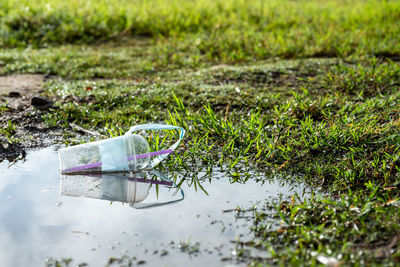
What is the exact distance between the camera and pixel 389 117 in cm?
433

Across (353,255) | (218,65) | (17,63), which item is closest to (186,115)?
(218,65)

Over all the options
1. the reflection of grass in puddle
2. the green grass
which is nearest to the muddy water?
the reflection of grass in puddle

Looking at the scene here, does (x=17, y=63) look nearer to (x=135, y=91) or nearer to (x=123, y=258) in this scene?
(x=135, y=91)

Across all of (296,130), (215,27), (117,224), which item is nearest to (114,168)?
(117,224)

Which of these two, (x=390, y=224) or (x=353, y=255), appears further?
(x=390, y=224)

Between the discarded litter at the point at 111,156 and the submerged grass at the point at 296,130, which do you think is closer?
the submerged grass at the point at 296,130

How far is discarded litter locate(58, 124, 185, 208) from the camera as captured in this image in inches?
138

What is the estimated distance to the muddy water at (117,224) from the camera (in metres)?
2.67

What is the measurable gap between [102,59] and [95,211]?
4.21 metres

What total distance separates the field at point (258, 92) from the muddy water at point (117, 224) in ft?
0.70

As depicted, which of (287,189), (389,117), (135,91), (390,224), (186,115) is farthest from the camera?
(135,91)

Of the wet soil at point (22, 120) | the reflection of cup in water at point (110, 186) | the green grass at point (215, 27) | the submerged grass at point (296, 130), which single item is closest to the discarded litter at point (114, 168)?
the reflection of cup in water at point (110, 186)

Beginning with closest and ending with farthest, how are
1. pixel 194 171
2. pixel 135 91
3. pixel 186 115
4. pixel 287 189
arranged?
pixel 287 189
pixel 194 171
pixel 186 115
pixel 135 91

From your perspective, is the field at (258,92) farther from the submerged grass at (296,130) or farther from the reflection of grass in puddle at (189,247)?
the reflection of grass in puddle at (189,247)
